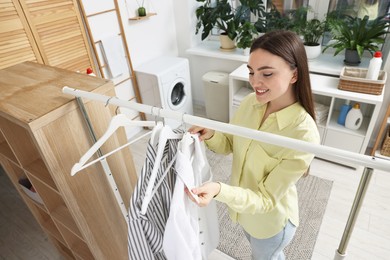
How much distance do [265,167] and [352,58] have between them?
1.97m

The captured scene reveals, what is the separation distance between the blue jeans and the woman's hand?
0.48 m

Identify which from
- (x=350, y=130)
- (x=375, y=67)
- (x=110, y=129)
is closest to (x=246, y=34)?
(x=375, y=67)

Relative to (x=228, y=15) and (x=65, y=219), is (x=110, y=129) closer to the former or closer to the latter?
(x=65, y=219)

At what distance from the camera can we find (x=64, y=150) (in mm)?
1034

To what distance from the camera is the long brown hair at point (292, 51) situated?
836 mm

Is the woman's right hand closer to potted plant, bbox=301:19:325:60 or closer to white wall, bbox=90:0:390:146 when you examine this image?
potted plant, bbox=301:19:325:60

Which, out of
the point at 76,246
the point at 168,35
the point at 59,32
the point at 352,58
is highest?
the point at 59,32

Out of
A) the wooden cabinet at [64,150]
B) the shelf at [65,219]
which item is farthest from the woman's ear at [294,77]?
the shelf at [65,219]

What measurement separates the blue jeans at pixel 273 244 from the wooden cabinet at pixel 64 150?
694 millimetres

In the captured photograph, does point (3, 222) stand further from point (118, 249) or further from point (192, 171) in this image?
point (192, 171)

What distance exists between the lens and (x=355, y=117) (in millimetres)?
2238

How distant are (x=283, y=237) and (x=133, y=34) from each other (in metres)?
2.40

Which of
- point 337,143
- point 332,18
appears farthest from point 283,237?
point 332,18

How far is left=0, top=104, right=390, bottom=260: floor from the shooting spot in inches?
68.4
